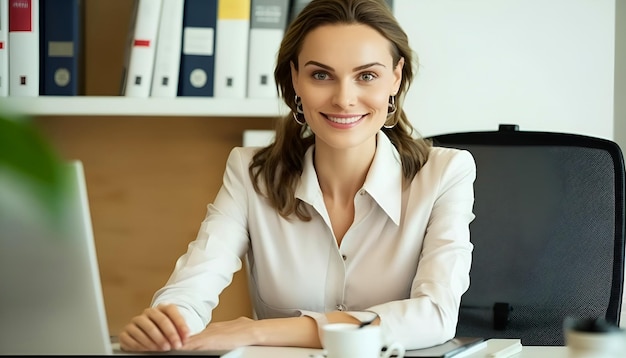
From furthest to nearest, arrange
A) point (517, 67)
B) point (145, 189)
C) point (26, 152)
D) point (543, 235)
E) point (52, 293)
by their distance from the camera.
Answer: point (145, 189)
point (517, 67)
point (543, 235)
point (52, 293)
point (26, 152)

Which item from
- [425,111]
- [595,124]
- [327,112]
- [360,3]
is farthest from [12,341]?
[595,124]

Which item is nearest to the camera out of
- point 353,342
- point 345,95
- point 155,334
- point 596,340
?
point 596,340

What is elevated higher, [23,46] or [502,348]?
[23,46]

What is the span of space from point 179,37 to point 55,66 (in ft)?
1.05

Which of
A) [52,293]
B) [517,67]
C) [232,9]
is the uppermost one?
[232,9]

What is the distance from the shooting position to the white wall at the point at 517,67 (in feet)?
7.48

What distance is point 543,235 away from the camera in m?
1.75

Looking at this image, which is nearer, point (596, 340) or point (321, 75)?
point (596, 340)

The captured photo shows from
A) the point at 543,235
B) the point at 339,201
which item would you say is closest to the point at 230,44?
the point at 339,201

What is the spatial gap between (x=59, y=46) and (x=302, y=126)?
2.22ft

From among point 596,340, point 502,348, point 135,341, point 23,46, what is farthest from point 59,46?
point 596,340

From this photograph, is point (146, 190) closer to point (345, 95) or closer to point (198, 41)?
point (198, 41)

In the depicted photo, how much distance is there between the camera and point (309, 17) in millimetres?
1720

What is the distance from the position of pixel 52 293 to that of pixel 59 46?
4.62ft
